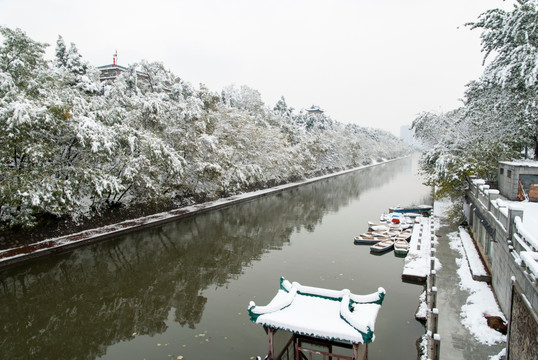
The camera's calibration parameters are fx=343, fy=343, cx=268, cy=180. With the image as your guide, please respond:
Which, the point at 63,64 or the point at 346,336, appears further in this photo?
the point at 63,64

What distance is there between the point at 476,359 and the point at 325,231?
16968mm

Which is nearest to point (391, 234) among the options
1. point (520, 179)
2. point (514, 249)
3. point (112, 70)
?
point (520, 179)

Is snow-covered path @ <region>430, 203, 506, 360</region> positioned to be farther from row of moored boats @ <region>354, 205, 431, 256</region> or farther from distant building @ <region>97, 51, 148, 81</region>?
distant building @ <region>97, 51, 148, 81</region>

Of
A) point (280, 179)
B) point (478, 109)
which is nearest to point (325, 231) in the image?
point (478, 109)

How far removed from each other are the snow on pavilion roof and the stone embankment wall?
2.89 meters

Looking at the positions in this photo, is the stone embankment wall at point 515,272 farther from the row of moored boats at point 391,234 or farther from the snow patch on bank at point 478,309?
the row of moored boats at point 391,234

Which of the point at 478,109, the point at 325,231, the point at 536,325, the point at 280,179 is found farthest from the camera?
the point at 280,179

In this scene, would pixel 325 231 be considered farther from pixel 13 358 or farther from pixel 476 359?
pixel 13 358

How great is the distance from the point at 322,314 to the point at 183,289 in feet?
30.4

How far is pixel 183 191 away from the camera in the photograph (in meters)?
32.2

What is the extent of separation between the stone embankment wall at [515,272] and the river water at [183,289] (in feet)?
9.55

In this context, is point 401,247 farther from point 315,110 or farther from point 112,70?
point 315,110

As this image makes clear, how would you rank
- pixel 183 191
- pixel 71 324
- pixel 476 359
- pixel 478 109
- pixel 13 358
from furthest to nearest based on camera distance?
pixel 183 191, pixel 478 109, pixel 71 324, pixel 13 358, pixel 476 359

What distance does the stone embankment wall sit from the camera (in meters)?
6.96
